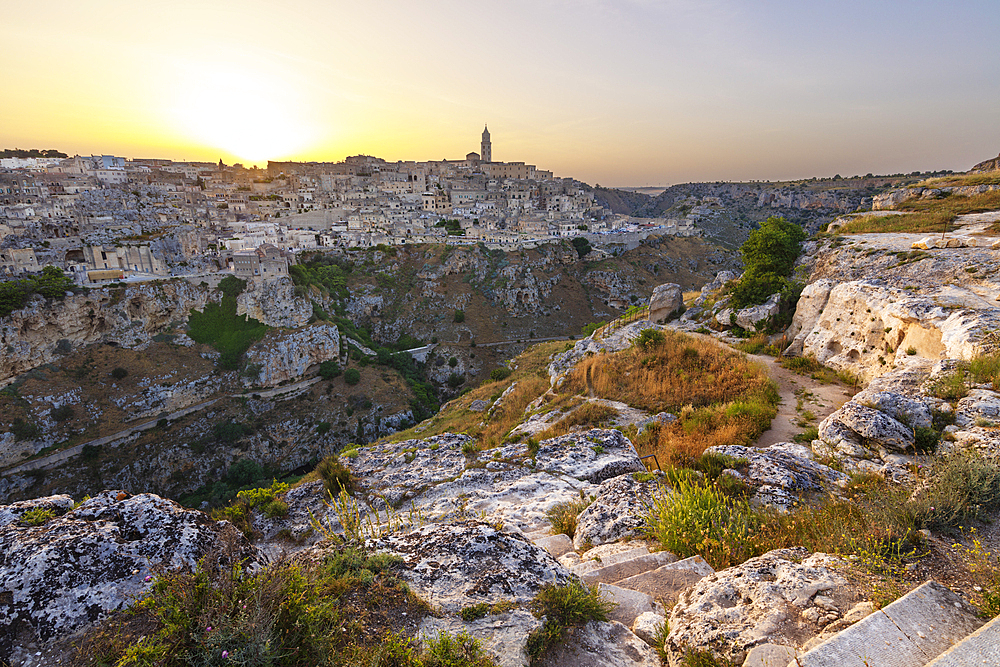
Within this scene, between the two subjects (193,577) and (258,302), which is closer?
(193,577)

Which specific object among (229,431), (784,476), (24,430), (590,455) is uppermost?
(784,476)

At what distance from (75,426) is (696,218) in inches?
4134

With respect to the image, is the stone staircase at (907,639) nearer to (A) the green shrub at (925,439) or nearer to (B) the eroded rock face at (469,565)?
(B) the eroded rock face at (469,565)

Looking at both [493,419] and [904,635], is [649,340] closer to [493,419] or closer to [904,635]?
[493,419]

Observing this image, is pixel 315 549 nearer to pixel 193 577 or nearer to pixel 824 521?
pixel 193 577

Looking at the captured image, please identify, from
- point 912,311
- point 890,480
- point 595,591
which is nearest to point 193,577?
point 595,591

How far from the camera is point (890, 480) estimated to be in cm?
451

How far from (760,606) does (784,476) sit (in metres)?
2.64

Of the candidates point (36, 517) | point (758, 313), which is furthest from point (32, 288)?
point (758, 313)

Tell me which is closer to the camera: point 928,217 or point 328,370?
point 928,217

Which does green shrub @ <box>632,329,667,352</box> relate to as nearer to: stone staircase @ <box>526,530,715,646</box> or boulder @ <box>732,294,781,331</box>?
boulder @ <box>732,294,781,331</box>

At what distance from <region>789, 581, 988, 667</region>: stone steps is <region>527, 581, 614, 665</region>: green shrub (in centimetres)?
120

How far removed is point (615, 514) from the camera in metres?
4.75

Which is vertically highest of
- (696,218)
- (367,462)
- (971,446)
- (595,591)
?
(696,218)
